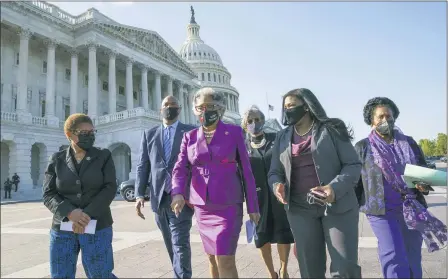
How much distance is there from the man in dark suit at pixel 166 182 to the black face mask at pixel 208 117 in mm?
876

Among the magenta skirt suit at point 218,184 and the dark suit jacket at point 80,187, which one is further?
the dark suit jacket at point 80,187

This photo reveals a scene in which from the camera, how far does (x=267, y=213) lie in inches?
162

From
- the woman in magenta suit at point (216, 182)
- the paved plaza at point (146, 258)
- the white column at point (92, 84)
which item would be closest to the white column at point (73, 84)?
the white column at point (92, 84)

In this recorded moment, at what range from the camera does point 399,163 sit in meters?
3.40

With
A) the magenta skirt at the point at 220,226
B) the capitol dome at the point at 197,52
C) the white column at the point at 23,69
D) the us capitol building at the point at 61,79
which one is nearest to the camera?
the magenta skirt at the point at 220,226

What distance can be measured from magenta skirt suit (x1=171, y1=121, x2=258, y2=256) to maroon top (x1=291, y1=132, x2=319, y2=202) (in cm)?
41

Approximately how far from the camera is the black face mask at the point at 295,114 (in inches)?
120

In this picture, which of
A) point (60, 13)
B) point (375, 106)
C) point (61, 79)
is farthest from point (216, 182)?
point (61, 79)

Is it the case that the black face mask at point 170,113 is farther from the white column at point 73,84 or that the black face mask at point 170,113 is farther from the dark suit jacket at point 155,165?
the white column at point 73,84

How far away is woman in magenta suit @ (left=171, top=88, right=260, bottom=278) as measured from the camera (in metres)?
2.92

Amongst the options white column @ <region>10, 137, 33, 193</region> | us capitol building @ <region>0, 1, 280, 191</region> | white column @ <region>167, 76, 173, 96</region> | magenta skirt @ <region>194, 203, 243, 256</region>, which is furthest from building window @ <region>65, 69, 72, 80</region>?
magenta skirt @ <region>194, 203, 243, 256</region>

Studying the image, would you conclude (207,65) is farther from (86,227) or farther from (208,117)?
(86,227)

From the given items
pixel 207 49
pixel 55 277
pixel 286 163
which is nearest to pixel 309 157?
pixel 286 163

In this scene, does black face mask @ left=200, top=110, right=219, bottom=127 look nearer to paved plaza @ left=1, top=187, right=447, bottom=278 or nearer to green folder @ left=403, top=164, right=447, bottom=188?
green folder @ left=403, top=164, right=447, bottom=188
